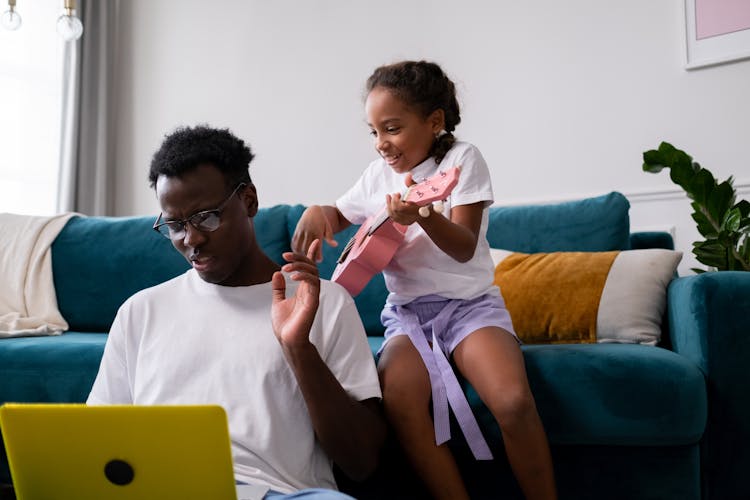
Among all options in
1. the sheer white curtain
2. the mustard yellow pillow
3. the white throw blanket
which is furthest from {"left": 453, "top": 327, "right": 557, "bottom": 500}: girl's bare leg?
the sheer white curtain

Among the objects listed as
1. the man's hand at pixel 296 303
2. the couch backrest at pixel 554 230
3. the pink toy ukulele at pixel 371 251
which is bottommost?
the man's hand at pixel 296 303

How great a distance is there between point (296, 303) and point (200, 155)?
337 millimetres

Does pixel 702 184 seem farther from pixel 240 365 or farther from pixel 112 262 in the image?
pixel 112 262

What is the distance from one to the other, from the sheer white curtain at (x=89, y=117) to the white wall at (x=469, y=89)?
11cm

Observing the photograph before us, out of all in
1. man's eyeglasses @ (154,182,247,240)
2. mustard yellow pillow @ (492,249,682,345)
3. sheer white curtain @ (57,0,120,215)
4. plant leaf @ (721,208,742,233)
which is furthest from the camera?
sheer white curtain @ (57,0,120,215)

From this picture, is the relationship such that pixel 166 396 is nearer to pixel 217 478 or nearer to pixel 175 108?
pixel 217 478

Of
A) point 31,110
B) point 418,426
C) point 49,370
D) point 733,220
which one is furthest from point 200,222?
point 31,110

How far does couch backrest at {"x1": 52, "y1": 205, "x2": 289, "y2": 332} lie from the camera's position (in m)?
2.64

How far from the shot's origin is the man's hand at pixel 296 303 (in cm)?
110

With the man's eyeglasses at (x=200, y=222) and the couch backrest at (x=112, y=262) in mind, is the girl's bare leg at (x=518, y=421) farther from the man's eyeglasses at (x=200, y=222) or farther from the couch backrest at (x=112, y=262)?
the couch backrest at (x=112, y=262)

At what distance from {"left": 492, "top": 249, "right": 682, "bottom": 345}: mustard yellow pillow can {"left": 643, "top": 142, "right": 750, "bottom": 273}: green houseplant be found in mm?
218

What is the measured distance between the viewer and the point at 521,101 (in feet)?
10.7

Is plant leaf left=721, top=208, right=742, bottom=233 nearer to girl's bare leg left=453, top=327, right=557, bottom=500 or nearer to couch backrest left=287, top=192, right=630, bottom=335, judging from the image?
couch backrest left=287, top=192, right=630, bottom=335

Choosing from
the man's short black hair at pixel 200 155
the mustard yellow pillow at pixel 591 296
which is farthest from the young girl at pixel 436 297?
the mustard yellow pillow at pixel 591 296
